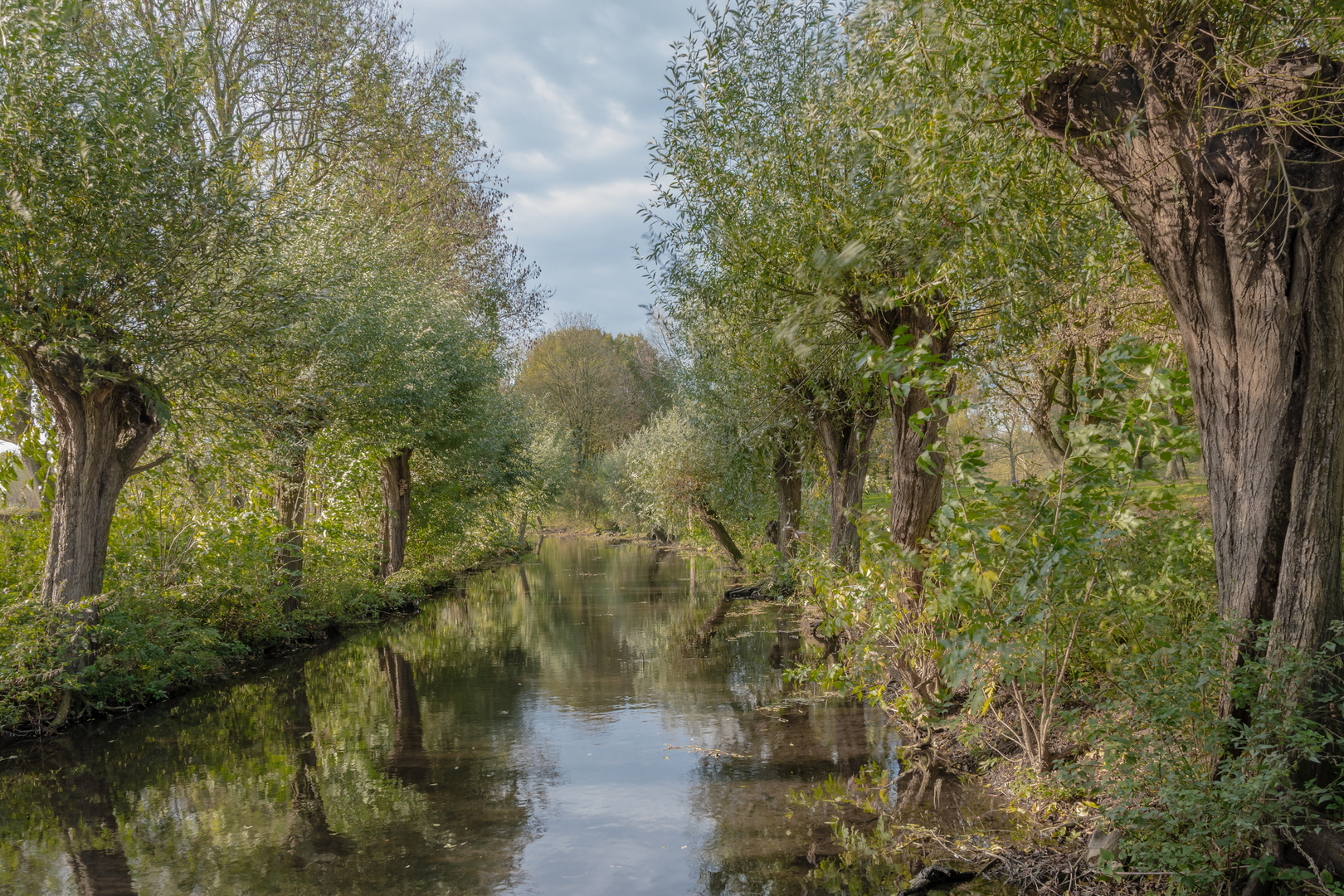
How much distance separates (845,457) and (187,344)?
11803 millimetres

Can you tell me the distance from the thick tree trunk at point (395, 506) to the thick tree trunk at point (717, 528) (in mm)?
9040

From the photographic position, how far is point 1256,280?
479 centimetres

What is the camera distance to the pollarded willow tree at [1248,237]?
4.66 m

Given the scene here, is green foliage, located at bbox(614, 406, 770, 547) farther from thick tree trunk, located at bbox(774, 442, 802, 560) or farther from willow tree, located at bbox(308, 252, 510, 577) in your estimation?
willow tree, located at bbox(308, 252, 510, 577)

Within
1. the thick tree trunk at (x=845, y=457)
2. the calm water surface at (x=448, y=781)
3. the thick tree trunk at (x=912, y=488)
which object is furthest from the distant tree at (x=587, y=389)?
the thick tree trunk at (x=912, y=488)

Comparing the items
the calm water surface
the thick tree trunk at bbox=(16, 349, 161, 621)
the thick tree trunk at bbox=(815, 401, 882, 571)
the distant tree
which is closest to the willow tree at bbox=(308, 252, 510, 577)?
the thick tree trunk at bbox=(16, 349, 161, 621)

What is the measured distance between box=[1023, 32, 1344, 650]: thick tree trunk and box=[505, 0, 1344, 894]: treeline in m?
0.02

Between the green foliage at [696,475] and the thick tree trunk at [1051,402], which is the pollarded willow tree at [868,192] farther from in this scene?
the green foliage at [696,475]

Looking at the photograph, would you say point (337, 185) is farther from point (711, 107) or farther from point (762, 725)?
point (762, 725)

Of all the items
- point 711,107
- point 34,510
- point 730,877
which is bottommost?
point 730,877

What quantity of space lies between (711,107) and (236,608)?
11.5 metres

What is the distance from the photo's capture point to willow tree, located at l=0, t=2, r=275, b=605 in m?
9.42

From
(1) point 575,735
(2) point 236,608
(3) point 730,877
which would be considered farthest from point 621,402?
(3) point 730,877

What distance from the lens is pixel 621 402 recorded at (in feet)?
201
